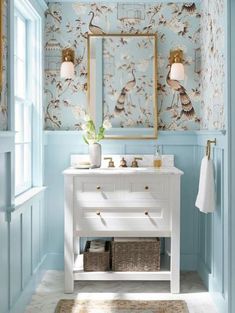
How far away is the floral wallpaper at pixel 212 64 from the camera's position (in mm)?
3295

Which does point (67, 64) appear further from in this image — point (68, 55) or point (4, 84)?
point (4, 84)

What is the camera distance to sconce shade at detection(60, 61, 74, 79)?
4039 millimetres

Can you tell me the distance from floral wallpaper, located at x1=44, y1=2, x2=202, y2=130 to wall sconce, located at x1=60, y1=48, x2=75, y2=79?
81 mm

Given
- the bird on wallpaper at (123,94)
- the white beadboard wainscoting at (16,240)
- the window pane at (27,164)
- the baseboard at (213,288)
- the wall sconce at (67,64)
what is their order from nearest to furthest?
the white beadboard wainscoting at (16,240)
the baseboard at (213,288)
the window pane at (27,164)
the wall sconce at (67,64)
the bird on wallpaper at (123,94)

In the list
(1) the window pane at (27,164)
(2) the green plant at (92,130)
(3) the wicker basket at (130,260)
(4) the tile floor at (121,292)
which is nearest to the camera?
(4) the tile floor at (121,292)

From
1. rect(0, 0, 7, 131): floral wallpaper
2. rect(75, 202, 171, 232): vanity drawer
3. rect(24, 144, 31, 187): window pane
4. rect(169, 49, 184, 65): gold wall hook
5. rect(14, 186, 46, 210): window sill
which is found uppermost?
rect(169, 49, 184, 65): gold wall hook

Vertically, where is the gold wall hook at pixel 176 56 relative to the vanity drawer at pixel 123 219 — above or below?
above

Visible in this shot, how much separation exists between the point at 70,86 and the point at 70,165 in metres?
0.69

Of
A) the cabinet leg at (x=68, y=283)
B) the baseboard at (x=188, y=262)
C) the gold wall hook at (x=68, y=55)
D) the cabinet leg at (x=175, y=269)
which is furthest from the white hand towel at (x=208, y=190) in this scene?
the gold wall hook at (x=68, y=55)

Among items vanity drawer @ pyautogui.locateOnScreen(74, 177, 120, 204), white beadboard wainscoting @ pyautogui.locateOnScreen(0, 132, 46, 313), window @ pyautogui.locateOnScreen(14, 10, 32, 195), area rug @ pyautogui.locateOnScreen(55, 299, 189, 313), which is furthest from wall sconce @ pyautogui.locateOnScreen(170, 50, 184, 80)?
area rug @ pyautogui.locateOnScreen(55, 299, 189, 313)

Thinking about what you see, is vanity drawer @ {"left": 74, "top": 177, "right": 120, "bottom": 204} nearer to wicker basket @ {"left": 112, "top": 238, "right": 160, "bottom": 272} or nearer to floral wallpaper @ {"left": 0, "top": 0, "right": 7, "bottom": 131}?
wicker basket @ {"left": 112, "top": 238, "right": 160, "bottom": 272}

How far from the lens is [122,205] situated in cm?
359

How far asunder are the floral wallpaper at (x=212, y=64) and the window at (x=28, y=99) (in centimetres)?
135

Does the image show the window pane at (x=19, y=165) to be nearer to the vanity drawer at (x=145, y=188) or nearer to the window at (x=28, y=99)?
the window at (x=28, y=99)
